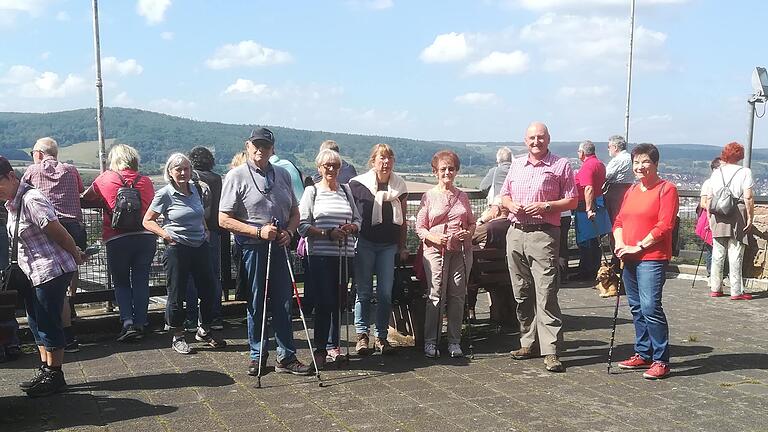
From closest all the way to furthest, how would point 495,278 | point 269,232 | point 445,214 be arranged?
point 269,232, point 445,214, point 495,278

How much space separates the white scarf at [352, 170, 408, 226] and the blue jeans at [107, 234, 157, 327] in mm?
2171

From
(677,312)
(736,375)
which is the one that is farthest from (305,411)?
(677,312)

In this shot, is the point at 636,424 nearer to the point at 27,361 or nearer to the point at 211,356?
the point at 211,356

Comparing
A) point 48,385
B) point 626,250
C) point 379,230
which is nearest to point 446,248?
point 379,230

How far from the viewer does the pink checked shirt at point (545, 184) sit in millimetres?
5848

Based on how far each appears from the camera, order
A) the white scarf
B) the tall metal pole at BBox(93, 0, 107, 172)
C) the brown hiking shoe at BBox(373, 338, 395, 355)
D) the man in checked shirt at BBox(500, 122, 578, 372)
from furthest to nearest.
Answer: the tall metal pole at BBox(93, 0, 107, 172)
the brown hiking shoe at BBox(373, 338, 395, 355)
the white scarf
the man in checked shirt at BBox(500, 122, 578, 372)

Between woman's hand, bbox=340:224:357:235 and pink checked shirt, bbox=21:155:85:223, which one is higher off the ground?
pink checked shirt, bbox=21:155:85:223

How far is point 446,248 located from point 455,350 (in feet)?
2.94

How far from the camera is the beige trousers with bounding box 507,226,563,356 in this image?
5902 mm

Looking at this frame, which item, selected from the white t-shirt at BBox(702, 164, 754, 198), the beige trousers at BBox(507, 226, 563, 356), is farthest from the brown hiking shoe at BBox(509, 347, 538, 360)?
the white t-shirt at BBox(702, 164, 754, 198)

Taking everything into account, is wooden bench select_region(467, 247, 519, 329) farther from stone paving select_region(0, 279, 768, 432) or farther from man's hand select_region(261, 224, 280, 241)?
man's hand select_region(261, 224, 280, 241)

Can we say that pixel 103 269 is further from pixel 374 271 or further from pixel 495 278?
pixel 495 278

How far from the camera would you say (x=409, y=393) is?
5.14 m

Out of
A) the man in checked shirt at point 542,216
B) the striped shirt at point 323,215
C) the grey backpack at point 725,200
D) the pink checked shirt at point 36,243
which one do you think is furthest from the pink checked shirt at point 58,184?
the grey backpack at point 725,200
